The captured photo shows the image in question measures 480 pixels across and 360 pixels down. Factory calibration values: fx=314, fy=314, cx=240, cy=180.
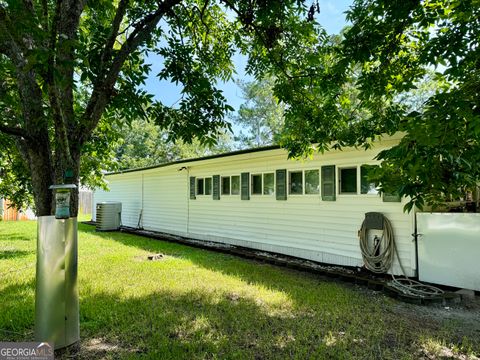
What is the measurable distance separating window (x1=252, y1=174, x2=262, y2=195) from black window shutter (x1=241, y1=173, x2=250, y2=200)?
143 mm

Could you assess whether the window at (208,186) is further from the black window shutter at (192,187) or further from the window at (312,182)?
the window at (312,182)

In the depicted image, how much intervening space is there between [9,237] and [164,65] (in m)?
10.3

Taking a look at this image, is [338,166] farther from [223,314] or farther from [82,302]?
[82,302]

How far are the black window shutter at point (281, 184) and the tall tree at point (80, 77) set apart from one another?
338 cm

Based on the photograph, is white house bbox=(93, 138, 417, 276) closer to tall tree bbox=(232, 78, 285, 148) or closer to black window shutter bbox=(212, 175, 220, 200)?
black window shutter bbox=(212, 175, 220, 200)

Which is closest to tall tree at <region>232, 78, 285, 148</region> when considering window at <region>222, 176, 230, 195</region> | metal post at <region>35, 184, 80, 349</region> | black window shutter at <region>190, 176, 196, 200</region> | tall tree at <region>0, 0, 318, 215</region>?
black window shutter at <region>190, 176, 196, 200</region>

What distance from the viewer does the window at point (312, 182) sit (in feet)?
23.3

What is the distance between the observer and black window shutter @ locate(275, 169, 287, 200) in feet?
25.6

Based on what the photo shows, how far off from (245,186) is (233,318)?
17.8 feet

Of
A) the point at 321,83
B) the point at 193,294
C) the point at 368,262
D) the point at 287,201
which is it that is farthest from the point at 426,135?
the point at 287,201

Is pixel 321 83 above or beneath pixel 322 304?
above

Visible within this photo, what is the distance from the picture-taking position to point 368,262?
586 cm

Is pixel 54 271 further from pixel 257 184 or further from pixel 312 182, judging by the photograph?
pixel 257 184

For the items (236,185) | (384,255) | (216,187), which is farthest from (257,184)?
(384,255)
